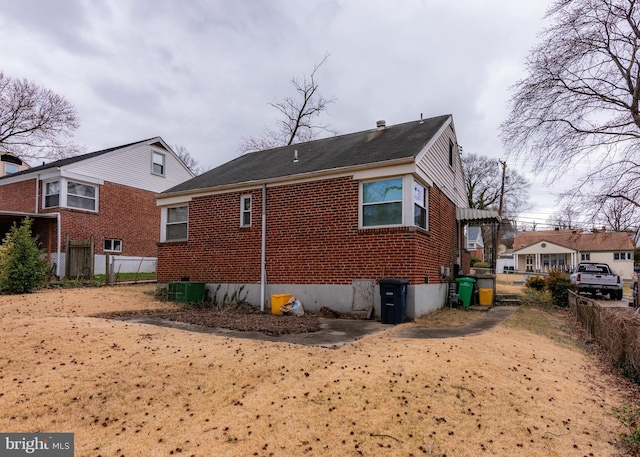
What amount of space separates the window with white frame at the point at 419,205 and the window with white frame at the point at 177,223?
8.08m

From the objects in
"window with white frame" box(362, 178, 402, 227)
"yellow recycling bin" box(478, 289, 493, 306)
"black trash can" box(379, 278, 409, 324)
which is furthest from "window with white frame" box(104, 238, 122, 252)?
"yellow recycling bin" box(478, 289, 493, 306)

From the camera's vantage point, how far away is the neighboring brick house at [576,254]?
43406 millimetres

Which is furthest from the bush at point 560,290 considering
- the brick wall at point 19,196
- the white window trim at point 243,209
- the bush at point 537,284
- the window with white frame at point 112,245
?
the brick wall at point 19,196

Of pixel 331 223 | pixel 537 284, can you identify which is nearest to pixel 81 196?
pixel 331 223

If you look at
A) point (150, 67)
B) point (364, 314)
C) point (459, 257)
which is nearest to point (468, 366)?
point (364, 314)

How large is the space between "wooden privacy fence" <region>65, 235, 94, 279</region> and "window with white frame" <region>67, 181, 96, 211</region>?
244cm

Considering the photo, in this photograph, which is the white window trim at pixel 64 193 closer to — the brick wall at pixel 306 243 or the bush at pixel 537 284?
the brick wall at pixel 306 243

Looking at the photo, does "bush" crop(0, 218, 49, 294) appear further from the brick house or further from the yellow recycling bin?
the yellow recycling bin

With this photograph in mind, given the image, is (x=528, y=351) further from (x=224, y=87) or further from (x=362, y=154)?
(x=224, y=87)

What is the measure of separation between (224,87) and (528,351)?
15.8 meters

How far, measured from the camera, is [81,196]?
63.5 feet

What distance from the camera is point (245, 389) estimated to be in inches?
179

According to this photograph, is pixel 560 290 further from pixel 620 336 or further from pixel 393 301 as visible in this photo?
pixel 620 336

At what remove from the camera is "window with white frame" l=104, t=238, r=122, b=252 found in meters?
20.2
